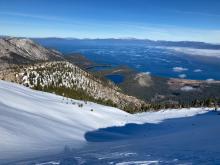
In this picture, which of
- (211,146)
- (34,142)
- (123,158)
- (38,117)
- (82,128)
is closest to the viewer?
(123,158)

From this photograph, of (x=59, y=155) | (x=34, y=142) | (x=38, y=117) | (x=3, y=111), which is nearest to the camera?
(x=59, y=155)

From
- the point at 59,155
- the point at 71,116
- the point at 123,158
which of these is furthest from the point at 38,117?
the point at 123,158

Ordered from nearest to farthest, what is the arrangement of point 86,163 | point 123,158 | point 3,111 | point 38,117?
1. point 86,163
2. point 123,158
3. point 3,111
4. point 38,117

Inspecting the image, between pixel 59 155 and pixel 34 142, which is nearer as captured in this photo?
pixel 59 155

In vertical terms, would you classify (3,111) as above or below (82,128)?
above

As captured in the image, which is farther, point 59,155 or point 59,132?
point 59,132

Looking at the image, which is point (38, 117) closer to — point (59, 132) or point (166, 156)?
point (59, 132)

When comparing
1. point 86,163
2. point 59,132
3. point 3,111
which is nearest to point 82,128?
point 59,132

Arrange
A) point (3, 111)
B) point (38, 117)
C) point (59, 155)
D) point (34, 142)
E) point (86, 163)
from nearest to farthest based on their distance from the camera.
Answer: point (86, 163), point (59, 155), point (34, 142), point (3, 111), point (38, 117)

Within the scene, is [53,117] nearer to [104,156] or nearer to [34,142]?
[34,142]
